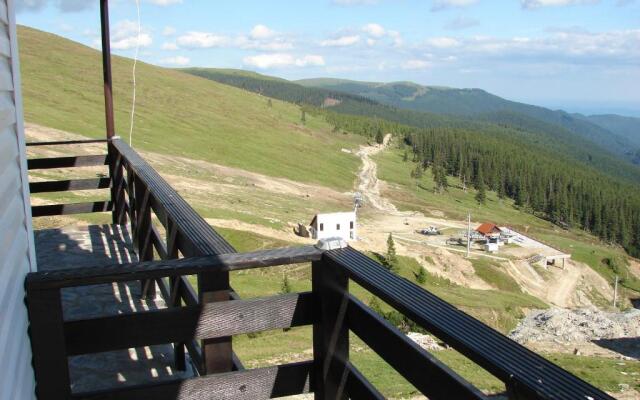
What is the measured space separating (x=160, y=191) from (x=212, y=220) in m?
26.6

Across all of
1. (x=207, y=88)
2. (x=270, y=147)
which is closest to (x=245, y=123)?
(x=270, y=147)

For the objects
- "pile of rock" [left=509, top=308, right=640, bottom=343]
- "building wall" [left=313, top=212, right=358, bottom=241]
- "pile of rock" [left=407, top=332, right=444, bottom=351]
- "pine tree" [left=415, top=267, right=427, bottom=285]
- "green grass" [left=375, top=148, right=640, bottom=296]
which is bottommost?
"green grass" [left=375, top=148, right=640, bottom=296]

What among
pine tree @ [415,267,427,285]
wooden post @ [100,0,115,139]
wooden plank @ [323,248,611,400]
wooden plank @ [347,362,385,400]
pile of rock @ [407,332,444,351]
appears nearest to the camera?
wooden plank @ [323,248,611,400]

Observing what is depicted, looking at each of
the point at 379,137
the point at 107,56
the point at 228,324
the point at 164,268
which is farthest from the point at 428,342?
the point at 379,137

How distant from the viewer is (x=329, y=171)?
79.2 m

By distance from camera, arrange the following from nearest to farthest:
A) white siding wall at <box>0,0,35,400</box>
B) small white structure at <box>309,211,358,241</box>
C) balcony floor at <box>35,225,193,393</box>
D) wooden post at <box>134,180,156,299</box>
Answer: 1. white siding wall at <box>0,0,35,400</box>
2. balcony floor at <box>35,225,193,393</box>
3. wooden post at <box>134,180,156,299</box>
4. small white structure at <box>309,211,358,241</box>

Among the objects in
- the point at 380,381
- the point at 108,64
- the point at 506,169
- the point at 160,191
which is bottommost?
the point at 506,169

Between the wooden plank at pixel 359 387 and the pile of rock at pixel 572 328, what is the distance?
2354cm

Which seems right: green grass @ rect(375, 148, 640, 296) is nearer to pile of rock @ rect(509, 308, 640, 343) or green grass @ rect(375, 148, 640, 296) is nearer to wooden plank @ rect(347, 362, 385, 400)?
pile of rock @ rect(509, 308, 640, 343)

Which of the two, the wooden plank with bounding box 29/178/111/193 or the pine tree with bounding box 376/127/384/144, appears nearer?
the wooden plank with bounding box 29/178/111/193

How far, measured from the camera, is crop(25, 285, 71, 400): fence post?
92.0 inches

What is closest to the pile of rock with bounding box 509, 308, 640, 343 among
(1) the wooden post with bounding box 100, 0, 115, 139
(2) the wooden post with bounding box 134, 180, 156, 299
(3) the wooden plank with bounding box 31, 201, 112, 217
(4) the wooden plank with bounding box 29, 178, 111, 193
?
(3) the wooden plank with bounding box 31, 201, 112, 217

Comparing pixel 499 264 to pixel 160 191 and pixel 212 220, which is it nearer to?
pixel 212 220

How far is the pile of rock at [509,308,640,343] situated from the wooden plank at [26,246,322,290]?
77.4 ft
